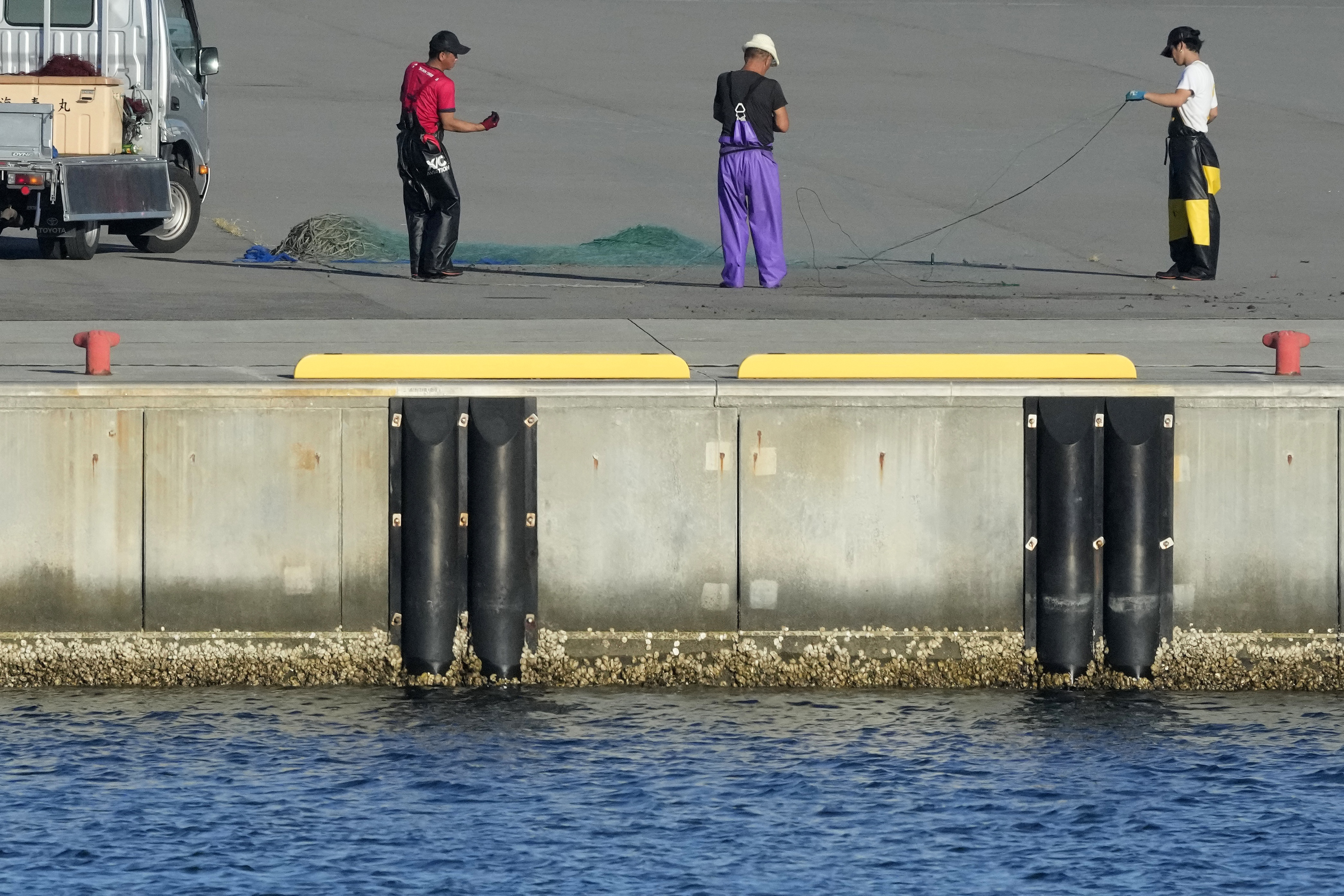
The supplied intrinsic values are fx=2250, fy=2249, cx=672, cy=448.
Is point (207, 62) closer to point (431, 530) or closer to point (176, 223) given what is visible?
point (176, 223)

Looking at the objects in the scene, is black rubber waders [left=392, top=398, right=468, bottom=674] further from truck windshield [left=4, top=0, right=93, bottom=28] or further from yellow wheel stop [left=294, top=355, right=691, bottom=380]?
truck windshield [left=4, top=0, right=93, bottom=28]

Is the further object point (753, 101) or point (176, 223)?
point (176, 223)

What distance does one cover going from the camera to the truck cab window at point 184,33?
20156mm

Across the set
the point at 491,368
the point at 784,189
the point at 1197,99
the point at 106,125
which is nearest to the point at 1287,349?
the point at 491,368

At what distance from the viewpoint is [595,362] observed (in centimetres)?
1128

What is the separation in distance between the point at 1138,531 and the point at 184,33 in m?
12.5

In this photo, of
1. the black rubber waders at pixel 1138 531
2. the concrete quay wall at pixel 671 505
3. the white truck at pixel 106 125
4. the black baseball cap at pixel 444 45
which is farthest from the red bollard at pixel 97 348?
the white truck at pixel 106 125

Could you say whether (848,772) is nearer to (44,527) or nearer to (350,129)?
(44,527)

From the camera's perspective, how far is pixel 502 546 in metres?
10.7

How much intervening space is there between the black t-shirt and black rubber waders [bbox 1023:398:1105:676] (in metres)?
6.29

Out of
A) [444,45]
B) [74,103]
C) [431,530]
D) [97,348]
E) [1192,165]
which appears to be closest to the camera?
[431,530]

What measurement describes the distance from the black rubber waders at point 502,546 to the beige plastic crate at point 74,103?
8.73m

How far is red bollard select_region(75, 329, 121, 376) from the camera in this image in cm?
1109

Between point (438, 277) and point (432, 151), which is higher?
point (432, 151)
